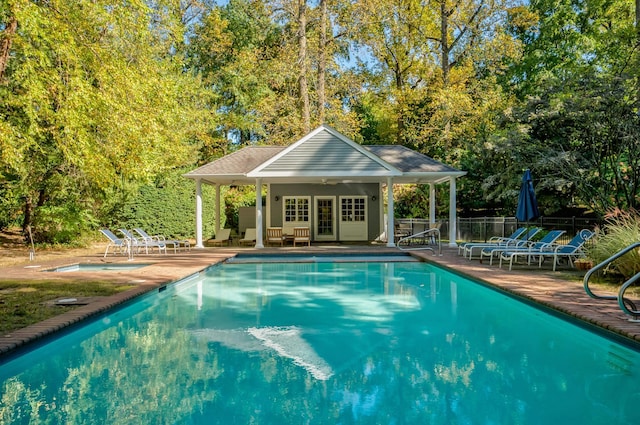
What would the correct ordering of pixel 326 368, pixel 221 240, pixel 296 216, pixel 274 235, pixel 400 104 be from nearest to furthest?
pixel 326 368 < pixel 274 235 < pixel 221 240 < pixel 296 216 < pixel 400 104

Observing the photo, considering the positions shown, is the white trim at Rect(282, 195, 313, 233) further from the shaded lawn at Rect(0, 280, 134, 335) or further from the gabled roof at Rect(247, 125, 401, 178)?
the shaded lawn at Rect(0, 280, 134, 335)

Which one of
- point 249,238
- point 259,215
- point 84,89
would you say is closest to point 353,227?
point 249,238

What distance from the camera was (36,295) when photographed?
26.9ft

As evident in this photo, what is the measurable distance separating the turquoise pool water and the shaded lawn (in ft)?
1.97

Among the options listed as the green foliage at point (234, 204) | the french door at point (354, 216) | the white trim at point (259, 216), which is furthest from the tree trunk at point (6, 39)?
the green foliage at point (234, 204)

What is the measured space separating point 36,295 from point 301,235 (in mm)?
11871

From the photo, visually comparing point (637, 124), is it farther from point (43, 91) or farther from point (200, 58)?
point (200, 58)

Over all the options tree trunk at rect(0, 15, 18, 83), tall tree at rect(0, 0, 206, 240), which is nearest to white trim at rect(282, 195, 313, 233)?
tall tree at rect(0, 0, 206, 240)

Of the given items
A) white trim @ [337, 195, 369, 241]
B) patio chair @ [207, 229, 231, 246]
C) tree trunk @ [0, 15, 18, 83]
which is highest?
tree trunk @ [0, 15, 18, 83]

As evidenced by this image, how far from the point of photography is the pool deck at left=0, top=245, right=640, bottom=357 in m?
5.77

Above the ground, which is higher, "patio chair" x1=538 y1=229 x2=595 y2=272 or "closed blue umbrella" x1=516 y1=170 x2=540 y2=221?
"closed blue umbrella" x1=516 y1=170 x2=540 y2=221

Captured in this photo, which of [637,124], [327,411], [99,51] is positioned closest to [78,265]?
[99,51]

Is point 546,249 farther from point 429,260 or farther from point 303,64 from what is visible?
point 303,64

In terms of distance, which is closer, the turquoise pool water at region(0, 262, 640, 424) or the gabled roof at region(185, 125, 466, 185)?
the turquoise pool water at region(0, 262, 640, 424)
